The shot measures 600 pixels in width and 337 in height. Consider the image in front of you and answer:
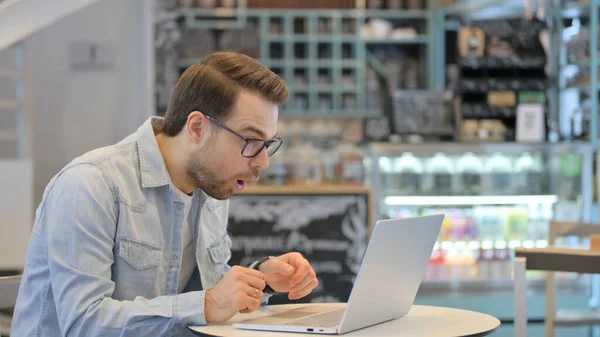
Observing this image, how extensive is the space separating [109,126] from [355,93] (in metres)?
3.85

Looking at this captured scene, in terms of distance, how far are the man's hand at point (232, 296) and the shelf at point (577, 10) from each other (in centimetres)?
528

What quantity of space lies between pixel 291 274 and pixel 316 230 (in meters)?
2.78

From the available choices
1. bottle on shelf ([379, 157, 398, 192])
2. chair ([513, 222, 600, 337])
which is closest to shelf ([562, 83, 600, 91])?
bottle on shelf ([379, 157, 398, 192])

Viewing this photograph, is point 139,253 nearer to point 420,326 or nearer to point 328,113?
point 420,326

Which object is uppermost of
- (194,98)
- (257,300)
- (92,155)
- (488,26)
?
(488,26)

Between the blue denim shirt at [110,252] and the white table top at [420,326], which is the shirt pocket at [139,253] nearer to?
the blue denim shirt at [110,252]

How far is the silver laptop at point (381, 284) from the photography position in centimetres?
177

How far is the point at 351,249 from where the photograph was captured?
4.93 metres

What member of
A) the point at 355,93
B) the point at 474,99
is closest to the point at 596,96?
the point at 474,99

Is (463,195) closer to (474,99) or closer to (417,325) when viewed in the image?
(474,99)

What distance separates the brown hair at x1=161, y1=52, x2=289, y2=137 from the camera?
6.73ft

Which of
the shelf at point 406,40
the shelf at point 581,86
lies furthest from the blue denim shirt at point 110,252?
the shelf at point 406,40

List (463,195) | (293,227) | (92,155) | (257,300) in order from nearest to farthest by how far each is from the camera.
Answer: (257,300)
(92,155)
(293,227)
(463,195)

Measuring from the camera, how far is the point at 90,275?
189 centimetres
